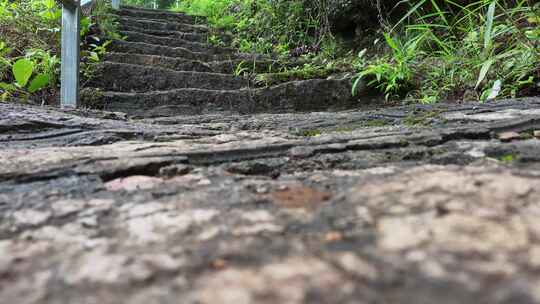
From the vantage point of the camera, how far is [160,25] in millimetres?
4871

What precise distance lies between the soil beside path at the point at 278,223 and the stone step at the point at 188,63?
252 cm

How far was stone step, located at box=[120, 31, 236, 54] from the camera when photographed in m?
4.20

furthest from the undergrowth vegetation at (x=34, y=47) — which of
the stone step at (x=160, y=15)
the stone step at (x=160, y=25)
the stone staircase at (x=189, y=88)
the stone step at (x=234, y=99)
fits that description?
the stone step at (x=160, y=15)

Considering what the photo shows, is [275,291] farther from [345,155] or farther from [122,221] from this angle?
[345,155]

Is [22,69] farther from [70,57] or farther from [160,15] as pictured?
[160,15]

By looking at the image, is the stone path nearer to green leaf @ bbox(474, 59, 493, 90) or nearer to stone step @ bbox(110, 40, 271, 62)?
green leaf @ bbox(474, 59, 493, 90)

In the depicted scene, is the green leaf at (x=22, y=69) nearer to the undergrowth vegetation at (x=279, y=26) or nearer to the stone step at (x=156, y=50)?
the stone step at (x=156, y=50)

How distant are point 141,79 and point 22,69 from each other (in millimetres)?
808

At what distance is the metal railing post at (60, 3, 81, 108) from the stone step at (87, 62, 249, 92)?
1.89 ft

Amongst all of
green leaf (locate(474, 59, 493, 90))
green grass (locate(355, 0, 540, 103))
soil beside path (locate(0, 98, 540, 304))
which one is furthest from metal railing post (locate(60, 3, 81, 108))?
green leaf (locate(474, 59, 493, 90))

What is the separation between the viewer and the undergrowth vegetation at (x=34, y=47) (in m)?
2.60

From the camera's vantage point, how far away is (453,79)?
8.07ft

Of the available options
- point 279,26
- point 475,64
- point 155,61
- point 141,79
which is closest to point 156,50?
point 155,61

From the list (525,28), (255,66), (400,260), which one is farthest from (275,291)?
(255,66)
